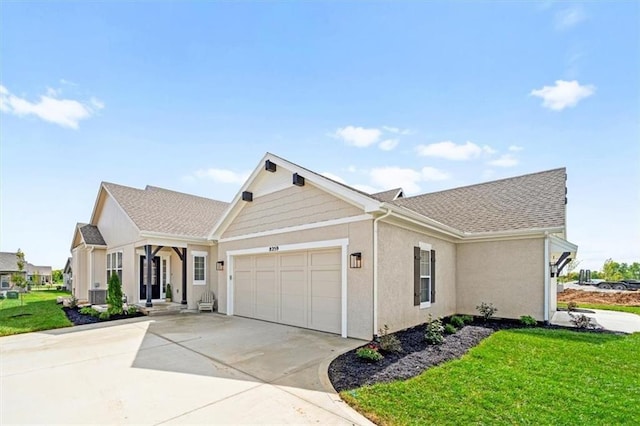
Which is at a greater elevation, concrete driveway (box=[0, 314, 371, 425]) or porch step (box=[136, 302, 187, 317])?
concrete driveway (box=[0, 314, 371, 425])

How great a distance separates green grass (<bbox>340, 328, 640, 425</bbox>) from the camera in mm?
3984

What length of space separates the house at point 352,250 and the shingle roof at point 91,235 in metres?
1.88

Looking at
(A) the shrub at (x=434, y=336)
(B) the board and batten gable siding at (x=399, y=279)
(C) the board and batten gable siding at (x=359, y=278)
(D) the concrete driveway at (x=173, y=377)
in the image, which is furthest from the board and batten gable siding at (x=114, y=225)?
(A) the shrub at (x=434, y=336)

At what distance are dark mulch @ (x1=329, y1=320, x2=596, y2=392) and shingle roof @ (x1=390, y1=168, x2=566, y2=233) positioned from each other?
4.41 meters

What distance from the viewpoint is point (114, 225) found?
16.5 meters

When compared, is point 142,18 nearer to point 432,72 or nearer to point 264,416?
point 432,72

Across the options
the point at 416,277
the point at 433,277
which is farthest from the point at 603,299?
the point at 416,277

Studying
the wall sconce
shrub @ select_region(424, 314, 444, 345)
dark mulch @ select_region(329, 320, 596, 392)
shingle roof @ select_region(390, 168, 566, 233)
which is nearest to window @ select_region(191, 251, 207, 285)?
the wall sconce

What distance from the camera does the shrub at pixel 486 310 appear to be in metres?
11.0

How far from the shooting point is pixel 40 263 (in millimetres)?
74188

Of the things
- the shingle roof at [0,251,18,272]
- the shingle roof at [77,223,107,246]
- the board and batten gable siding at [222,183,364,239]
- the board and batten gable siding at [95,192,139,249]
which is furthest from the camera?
the shingle roof at [0,251,18,272]

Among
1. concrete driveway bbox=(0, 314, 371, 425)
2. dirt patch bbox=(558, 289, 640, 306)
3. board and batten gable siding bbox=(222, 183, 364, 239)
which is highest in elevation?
board and batten gable siding bbox=(222, 183, 364, 239)

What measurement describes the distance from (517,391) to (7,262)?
5348cm

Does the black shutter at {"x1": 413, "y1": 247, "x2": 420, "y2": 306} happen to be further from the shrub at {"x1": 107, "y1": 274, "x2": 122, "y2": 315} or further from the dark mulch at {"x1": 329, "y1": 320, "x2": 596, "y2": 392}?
the shrub at {"x1": 107, "y1": 274, "x2": 122, "y2": 315}
